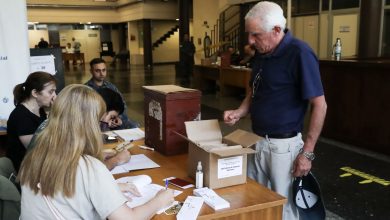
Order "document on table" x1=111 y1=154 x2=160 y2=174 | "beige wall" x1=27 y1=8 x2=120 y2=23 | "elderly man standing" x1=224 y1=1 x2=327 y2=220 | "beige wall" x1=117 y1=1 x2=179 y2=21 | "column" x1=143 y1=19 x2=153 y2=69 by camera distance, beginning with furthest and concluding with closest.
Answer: "beige wall" x1=27 y1=8 x2=120 y2=23 → "column" x1=143 y1=19 x2=153 y2=69 → "beige wall" x1=117 y1=1 x2=179 y2=21 → "document on table" x1=111 y1=154 x2=160 y2=174 → "elderly man standing" x1=224 y1=1 x2=327 y2=220

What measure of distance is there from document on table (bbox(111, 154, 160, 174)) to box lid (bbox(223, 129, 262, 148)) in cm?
43

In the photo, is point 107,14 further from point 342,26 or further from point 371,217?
point 371,217

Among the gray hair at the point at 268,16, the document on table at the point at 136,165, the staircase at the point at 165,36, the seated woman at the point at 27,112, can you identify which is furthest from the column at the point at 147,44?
the gray hair at the point at 268,16

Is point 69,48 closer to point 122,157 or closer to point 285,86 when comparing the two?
point 122,157

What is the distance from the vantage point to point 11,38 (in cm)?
345

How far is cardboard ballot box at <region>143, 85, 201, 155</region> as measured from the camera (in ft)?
6.98

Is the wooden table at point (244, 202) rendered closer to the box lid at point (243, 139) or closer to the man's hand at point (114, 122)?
the box lid at point (243, 139)

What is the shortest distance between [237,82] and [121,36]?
1719 centimetres

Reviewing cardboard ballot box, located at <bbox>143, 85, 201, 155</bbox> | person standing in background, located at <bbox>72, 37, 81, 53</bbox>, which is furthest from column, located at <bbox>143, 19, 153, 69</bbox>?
cardboard ballot box, located at <bbox>143, 85, 201, 155</bbox>

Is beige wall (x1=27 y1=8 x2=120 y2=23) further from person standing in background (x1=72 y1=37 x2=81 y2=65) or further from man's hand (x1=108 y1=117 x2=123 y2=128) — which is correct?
man's hand (x1=108 y1=117 x2=123 y2=128)

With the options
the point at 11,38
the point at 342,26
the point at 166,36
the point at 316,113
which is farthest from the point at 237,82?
the point at 166,36

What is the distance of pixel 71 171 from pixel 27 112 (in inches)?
53.7

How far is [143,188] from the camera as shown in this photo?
5.75 feet

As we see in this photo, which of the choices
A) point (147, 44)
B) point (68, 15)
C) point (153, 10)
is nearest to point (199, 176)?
point (147, 44)
